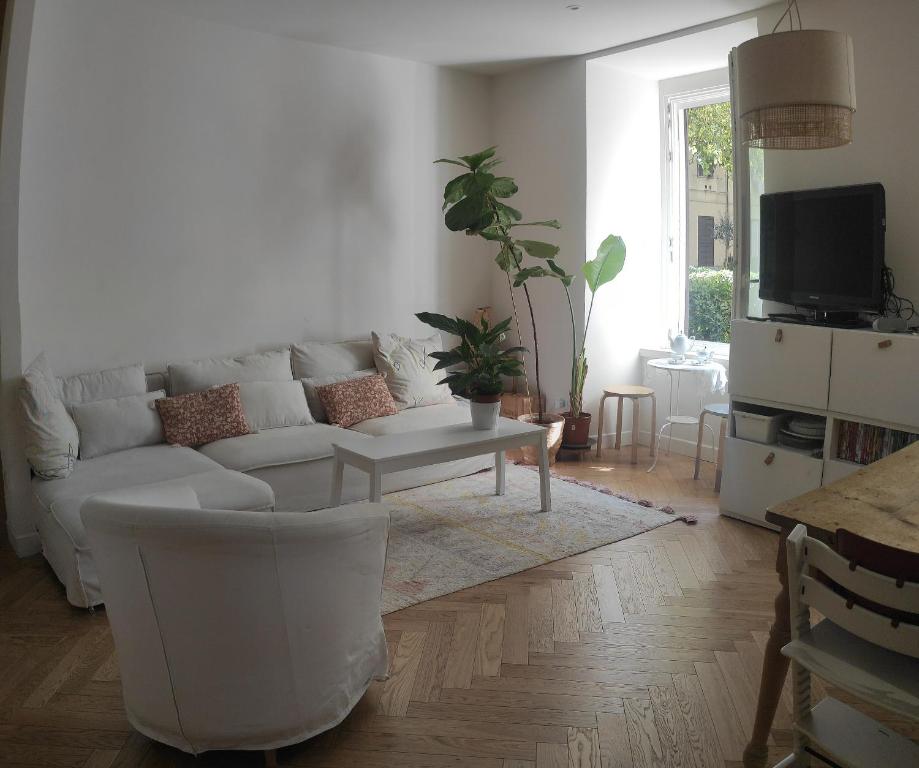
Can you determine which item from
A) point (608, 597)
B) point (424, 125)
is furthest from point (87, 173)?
point (608, 597)

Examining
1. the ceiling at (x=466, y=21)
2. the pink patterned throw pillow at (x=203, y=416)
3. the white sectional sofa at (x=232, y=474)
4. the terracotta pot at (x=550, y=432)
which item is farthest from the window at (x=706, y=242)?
the pink patterned throw pillow at (x=203, y=416)

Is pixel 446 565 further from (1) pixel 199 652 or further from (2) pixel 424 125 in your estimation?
(2) pixel 424 125

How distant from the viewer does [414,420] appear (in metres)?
5.11

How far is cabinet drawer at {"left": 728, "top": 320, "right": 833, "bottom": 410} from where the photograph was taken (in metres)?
4.11

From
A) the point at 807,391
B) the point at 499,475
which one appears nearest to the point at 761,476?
the point at 807,391

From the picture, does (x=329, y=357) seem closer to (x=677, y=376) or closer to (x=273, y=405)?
(x=273, y=405)

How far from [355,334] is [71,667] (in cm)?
318

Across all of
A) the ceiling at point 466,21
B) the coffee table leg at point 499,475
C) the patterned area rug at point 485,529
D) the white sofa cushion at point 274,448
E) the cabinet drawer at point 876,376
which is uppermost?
the ceiling at point 466,21

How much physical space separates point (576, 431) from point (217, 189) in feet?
9.36

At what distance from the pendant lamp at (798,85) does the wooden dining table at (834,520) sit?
1.13 metres

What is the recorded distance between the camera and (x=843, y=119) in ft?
9.02

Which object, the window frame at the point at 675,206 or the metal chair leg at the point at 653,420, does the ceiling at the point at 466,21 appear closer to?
the window frame at the point at 675,206

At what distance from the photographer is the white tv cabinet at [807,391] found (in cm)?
381

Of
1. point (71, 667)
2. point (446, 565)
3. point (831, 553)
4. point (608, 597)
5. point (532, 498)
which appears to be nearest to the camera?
point (831, 553)
